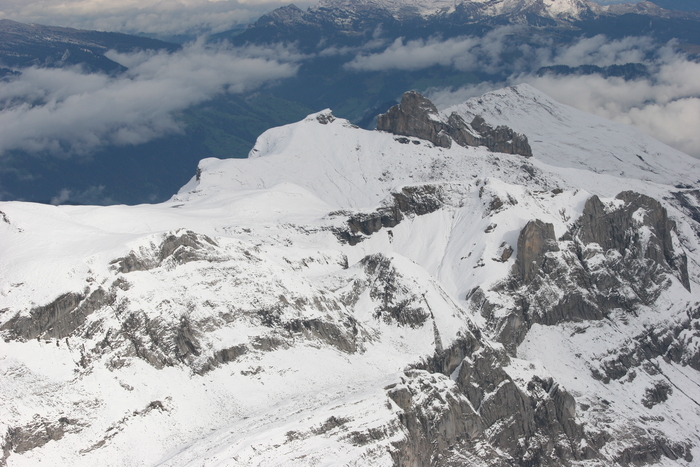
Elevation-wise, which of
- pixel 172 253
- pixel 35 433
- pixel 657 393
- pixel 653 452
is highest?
pixel 172 253

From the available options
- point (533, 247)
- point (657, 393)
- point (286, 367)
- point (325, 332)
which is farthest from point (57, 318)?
point (657, 393)

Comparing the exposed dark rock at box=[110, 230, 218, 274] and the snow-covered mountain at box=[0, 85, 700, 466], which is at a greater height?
the exposed dark rock at box=[110, 230, 218, 274]

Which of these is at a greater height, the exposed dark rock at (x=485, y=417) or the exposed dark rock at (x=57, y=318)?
the exposed dark rock at (x=57, y=318)

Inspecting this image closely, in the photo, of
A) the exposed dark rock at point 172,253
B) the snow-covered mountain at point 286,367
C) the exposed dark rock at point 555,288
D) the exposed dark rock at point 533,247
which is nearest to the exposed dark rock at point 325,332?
A: the snow-covered mountain at point 286,367

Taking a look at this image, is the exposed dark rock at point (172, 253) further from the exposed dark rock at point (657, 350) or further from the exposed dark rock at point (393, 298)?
the exposed dark rock at point (657, 350)

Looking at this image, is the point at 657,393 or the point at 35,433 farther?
the point at 657,393

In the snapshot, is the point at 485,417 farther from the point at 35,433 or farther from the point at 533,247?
the point at 35,433

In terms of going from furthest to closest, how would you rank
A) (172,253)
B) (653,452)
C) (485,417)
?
1. (653,452)
2. (485,417)
3. (172,253)

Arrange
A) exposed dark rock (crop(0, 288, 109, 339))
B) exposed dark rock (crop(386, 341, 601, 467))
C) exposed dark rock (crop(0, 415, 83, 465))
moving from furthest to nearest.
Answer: exposed dark rock (crop(386, 341, 601, 467))
exposed dark rock (crop(0, 288, 109, 339))
exposed dark rock (crop(0, 415, 83, 465))

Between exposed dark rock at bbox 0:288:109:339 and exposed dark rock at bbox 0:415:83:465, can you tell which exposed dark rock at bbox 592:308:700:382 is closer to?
exposed dark rock at bbox 0:288:109:339

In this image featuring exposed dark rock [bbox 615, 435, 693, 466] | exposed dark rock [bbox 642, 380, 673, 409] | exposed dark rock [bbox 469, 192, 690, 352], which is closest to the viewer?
exposed dark rock [bbox 615, 435, 693, 466]

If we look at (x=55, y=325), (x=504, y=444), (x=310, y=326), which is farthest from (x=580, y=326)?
(x=55, y=325)

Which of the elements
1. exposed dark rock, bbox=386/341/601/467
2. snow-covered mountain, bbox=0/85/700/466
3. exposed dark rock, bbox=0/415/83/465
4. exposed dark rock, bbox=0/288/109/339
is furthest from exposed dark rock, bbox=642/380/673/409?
exposed dark rock, bbox=0/415/83/465
